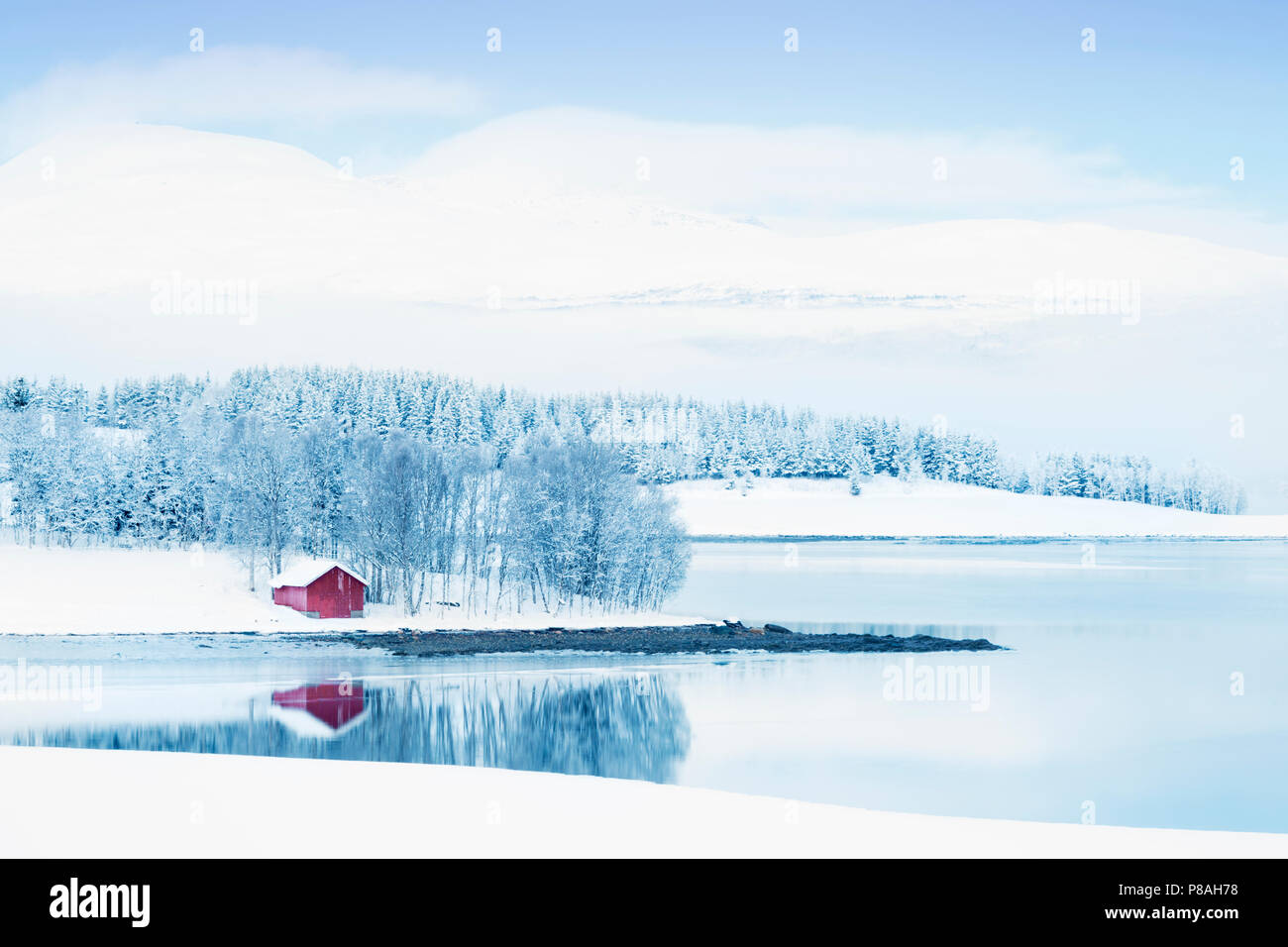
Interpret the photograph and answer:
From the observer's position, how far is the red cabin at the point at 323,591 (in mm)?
48750

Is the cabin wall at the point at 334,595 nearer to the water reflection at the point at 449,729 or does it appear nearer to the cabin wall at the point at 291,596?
the cabin wall at the point at 291,596

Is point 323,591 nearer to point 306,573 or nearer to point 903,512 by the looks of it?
point 306,573

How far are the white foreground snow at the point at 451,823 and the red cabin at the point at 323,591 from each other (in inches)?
1170

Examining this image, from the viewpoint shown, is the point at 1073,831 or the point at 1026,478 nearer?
the point at 1073,831

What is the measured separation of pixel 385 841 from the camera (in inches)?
553

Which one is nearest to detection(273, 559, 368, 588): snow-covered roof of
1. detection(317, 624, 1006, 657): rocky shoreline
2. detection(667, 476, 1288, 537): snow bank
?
detection(317, 624, 1006, 657): rocky shoreline

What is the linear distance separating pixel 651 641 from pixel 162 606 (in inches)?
717

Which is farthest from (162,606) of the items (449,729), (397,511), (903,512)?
(903,512)

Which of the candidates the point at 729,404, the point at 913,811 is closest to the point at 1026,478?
the point at 729,404

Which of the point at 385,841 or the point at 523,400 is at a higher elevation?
the point at 523,400
